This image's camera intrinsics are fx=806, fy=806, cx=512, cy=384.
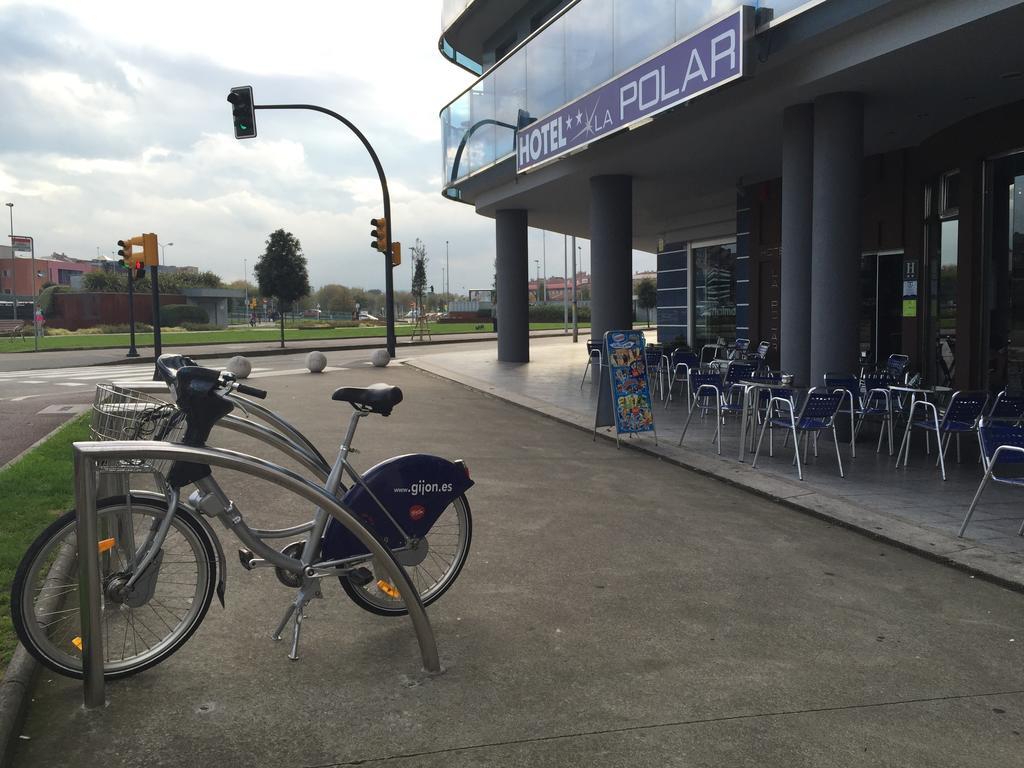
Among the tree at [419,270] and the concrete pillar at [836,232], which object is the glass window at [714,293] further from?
the tree at [419,270]

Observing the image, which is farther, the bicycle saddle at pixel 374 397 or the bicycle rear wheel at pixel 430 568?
the bicycle rear wheel at pixel 430 568

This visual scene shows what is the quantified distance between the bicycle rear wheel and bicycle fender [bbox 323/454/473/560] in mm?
136

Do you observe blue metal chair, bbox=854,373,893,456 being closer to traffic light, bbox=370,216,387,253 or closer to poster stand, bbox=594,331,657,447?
poster stand, bbox=594,331,657,447

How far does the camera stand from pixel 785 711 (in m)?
3.17

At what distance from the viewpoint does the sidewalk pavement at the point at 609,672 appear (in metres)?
2.89

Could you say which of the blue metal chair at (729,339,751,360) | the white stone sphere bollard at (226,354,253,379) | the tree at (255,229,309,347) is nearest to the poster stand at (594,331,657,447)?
the blue metal chair at (729,339,751,360)

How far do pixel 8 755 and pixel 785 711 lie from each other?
2837 millimetres

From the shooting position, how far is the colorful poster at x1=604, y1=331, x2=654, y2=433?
30.1 feet

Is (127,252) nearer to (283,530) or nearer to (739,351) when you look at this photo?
(739,351)

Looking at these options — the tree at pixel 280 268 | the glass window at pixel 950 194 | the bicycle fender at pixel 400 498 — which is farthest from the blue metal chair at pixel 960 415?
the tree at pixel 280 268

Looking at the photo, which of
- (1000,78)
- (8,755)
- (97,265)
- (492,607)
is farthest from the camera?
(97,265)

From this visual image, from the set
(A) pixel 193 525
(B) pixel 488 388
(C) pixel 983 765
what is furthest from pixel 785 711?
(B) pixel 488 388

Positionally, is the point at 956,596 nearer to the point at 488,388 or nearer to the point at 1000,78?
the point at 1000,78

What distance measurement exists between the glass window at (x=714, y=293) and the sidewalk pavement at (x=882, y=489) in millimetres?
10142
